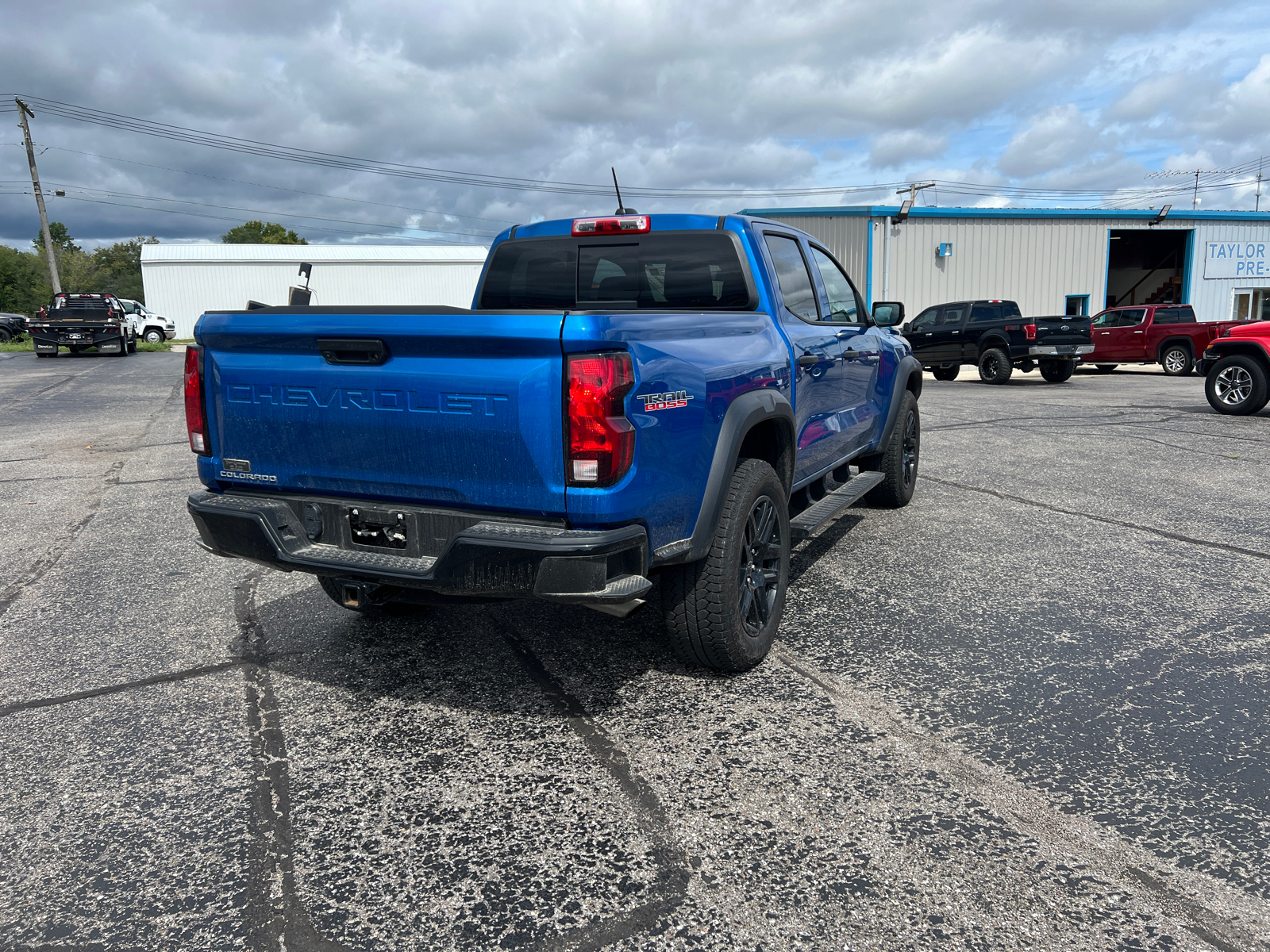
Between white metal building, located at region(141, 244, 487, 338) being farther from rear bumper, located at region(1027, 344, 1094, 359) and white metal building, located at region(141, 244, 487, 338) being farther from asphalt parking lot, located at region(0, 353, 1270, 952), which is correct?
asphalt parking lot, located at region(0, 353, 1270, 952)

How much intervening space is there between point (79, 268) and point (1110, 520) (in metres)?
145

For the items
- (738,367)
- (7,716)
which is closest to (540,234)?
(738,367)

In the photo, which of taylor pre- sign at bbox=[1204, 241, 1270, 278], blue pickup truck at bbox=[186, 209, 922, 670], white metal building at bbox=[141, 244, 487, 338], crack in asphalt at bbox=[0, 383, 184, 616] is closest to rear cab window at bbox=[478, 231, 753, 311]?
blue pickup truck at bbox=[186, 209, 922, 670]

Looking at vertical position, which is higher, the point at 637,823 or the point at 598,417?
the point at 598,417

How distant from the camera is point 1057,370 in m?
20.0

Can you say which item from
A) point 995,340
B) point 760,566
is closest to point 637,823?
point 760,566

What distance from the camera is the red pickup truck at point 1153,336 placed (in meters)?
21.3

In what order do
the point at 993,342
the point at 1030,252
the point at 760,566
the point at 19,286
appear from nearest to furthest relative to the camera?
the point at 760,566 < the point at 993,342 < the point at 1030,252 < the point at 19,286

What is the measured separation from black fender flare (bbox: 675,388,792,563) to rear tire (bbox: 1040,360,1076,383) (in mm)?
18384

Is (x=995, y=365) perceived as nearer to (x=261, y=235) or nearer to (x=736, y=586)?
(x=736, y=586)

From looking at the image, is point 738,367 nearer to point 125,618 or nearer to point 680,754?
point 680,754

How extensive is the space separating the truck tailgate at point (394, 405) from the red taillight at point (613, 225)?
169 cm

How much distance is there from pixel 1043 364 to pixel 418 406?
1971cm

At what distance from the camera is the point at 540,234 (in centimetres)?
502
